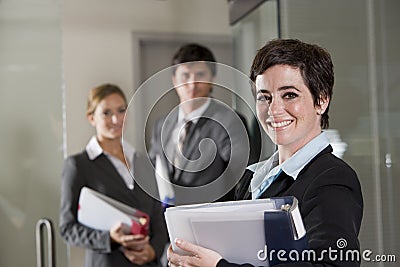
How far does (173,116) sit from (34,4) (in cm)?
43

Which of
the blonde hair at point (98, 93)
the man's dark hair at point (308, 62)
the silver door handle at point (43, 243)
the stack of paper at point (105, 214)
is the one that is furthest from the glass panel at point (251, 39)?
the silver door handle at point (43, 243)

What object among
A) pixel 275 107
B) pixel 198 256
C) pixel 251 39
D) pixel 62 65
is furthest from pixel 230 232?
pixel 62 65

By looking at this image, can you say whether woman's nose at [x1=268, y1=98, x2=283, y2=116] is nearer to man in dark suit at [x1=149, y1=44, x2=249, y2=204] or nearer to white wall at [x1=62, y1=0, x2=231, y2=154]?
man in dark suit at [x1=149, y1=44, x2=249, y2=204]

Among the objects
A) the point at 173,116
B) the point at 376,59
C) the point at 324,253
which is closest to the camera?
the point at 324,253

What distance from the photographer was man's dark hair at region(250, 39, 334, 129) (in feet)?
3.56

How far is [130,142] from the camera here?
4.99 feet

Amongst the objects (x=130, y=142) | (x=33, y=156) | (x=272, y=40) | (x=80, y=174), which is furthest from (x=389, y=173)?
(x=33, y=156)

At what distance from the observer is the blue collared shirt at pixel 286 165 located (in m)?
1.09

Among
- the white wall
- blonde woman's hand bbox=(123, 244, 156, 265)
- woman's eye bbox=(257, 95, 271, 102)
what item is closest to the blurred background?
the white wall

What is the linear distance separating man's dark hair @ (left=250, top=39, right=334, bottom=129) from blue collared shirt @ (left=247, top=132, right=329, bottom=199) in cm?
4

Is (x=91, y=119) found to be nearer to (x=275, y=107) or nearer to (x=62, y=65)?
(x=62, y=65)

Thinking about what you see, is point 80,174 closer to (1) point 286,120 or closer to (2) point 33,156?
(2) point 33,156

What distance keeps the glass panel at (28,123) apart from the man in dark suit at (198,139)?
0.26 m

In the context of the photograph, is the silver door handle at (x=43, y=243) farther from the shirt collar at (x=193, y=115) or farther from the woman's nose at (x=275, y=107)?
the woman's nose at (x=275, y=107)
